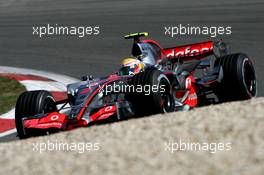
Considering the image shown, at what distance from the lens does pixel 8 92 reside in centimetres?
1080

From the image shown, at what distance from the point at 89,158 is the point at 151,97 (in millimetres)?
2576

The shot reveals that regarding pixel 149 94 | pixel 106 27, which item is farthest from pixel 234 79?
pixel 106 27

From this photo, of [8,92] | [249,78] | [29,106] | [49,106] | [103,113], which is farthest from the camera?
[8,92]

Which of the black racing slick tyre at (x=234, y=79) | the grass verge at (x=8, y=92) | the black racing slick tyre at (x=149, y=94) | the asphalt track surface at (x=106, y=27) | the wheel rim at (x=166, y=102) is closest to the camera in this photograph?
the black racing slick tyre at (x=149, y=94)

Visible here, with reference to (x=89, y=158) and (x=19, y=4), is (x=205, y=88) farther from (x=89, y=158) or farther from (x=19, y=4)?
(x=19, y=4)

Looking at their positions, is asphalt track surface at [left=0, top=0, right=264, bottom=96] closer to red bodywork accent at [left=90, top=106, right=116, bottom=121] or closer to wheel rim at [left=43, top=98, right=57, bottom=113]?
red bodywork accent at [left=90, top=106, right=116, bottom=121]

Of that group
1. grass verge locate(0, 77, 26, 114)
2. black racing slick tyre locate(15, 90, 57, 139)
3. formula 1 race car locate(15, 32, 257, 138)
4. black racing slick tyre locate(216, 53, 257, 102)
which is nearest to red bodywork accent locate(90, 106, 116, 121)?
formula 1 race car locate(15, 32, 257, 138)

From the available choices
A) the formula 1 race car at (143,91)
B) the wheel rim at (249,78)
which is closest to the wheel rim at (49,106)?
the formula 1 race car at (143,91)

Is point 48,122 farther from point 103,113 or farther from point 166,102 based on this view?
point 166,102

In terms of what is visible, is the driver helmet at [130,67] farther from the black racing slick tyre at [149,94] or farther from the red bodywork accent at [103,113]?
the red bodywork accent at [103,113]

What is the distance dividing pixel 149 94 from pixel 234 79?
4.64 ft

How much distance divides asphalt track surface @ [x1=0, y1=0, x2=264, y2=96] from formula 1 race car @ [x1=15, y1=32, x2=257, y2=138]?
0.85 metres

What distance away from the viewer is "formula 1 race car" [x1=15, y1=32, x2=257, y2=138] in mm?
7594

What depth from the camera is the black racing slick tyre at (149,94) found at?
7.50m
